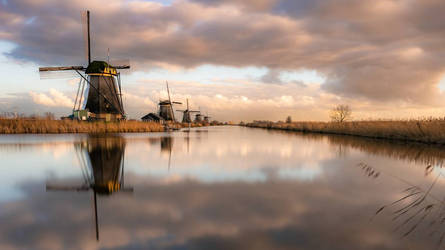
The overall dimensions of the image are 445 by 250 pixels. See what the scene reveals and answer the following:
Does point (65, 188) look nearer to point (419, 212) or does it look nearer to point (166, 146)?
point (419, 212)

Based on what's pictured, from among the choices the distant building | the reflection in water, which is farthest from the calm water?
the distant building

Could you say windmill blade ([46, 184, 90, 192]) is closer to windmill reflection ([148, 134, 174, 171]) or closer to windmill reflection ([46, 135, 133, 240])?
windmill reflection ([46, 135, 133, 240])

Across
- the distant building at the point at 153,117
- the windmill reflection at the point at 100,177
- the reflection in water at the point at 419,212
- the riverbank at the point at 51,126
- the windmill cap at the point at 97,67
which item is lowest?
the reflection in water at the point at 419,212

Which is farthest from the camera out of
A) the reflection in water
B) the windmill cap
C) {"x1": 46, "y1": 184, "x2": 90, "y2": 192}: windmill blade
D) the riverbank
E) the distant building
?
the distant building

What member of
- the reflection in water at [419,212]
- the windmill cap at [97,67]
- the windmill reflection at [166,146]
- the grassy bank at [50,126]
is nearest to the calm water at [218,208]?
the reflection in water at [419,212]

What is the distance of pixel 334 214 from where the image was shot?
3.88m

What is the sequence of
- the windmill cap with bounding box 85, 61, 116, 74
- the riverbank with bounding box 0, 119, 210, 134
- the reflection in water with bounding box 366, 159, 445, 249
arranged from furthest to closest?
1. the windmill cap with bounding box 85, 61, 116, 74
2. the riverbank with bounding box 0, 119, 210, 134
3. the reflection in water with bounding box 366, 159, 445, 249

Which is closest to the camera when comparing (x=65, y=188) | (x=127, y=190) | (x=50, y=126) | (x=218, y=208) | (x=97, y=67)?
(x=218, y=208)

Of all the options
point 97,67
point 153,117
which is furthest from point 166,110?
point 97,67

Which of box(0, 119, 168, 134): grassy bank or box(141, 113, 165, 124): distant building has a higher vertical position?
box(141, 113, 165, 124): distant building

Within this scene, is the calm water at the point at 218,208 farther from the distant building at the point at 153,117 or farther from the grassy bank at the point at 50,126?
the distant building at the point at 153,117

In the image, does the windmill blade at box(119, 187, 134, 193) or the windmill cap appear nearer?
the windmill blade at box(119, 187, 134, 193)

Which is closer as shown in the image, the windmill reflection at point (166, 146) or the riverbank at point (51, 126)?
the windmill reflection at point (166, 146)

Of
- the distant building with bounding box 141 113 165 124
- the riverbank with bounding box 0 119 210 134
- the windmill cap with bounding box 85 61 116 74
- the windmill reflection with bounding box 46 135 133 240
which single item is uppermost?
the windmill cap with bounding box 85 61 116 74
